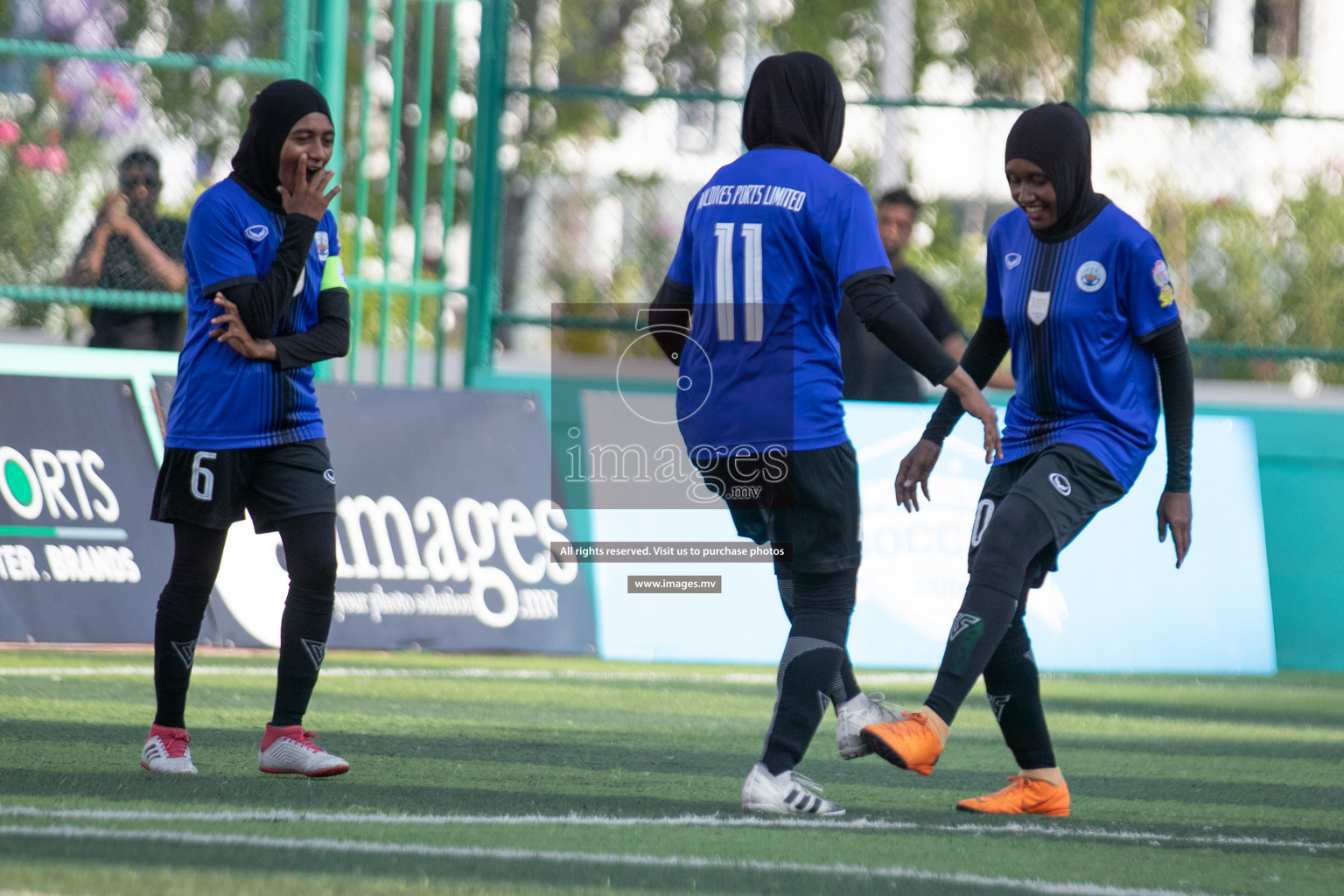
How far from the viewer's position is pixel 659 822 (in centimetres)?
415

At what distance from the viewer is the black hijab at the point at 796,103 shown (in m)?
4.27

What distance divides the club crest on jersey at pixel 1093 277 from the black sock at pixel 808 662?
96 centimetres

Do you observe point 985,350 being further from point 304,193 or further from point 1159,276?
point 304,193

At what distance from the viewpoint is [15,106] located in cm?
877

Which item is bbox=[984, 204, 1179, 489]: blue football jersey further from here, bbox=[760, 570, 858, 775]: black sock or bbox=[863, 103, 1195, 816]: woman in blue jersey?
bbox=[760, 570, 858, 775]: black sock

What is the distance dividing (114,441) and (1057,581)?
15.0 ft

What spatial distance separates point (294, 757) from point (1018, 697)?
77.1 inches

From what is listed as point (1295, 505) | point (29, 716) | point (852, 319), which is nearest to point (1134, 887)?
point (29, 716)

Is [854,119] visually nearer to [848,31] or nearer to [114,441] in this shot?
[114,441]

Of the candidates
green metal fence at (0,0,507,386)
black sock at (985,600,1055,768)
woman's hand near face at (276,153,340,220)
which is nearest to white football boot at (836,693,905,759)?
black sock at (985,600,1055,768)

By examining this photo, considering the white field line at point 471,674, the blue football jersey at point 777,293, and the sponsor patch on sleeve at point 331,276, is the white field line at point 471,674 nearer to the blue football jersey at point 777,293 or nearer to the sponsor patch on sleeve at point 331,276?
the sponsor patch on sleeve at point 331,276

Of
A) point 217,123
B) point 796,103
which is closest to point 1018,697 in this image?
point 796,103

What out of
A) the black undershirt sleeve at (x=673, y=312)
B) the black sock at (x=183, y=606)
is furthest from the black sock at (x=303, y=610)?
the black undershirt sleeve at (x=673, y=312)

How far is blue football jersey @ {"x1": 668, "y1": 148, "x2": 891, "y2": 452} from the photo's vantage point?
13.7ft
